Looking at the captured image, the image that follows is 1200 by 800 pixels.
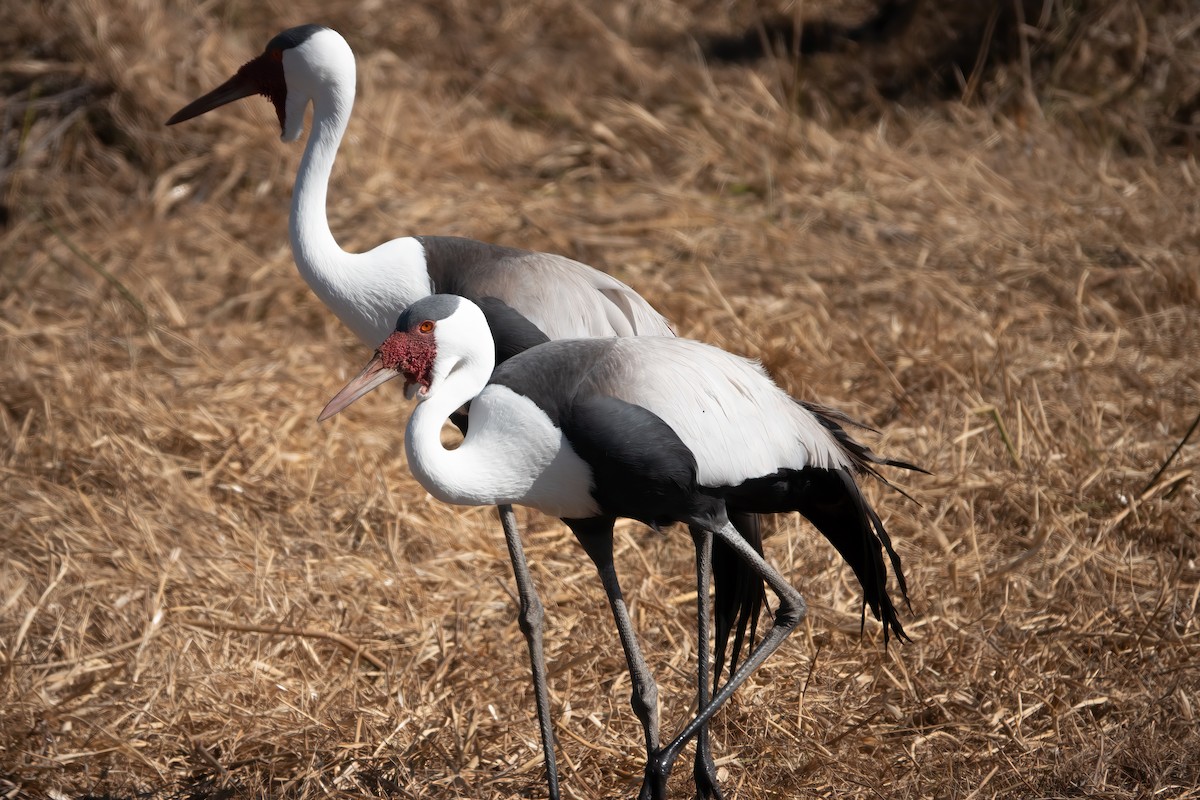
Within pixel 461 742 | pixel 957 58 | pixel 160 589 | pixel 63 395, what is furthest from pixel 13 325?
pixel 957 58

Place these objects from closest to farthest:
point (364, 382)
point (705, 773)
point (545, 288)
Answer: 1. point (364, 382)
2. point (705, 773)
3. point (545, 288)

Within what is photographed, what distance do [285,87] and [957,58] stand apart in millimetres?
4023

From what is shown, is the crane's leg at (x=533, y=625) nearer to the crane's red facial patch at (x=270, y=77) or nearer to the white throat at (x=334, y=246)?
the white throat at (x=334, y=246)

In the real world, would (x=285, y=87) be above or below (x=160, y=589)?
above

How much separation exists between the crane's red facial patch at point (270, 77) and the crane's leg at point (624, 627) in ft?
4.82

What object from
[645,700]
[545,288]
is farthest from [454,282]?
[645,700]

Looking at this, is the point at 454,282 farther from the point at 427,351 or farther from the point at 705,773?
the point at 705,773

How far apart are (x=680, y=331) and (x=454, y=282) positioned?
1630 millimetres

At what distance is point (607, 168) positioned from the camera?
612 centimetres

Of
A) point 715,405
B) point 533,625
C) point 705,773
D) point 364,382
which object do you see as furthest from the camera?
point 533,625

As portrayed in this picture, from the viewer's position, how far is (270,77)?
11.6ft

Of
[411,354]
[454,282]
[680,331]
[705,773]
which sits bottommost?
[680,331]

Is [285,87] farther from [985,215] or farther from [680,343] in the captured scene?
[985,215]

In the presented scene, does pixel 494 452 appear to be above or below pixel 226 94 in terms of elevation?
below
